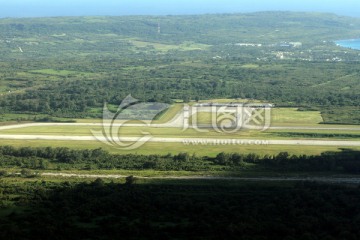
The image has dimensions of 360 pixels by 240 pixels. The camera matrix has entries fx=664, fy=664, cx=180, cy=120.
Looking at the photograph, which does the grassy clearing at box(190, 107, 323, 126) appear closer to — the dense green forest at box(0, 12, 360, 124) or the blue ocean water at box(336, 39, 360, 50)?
the dense green forest at box(0, 12, 360, 124)

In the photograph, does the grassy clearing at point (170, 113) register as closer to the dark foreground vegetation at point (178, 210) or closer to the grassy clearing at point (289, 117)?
the grassy clearing at point (289, 117)

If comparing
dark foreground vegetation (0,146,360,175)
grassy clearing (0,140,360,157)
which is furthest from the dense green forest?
dark foreground vegetation (0,146,360,175)

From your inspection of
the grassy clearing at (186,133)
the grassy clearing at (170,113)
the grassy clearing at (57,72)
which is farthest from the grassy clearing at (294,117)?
the grassy clearing at (57,72)

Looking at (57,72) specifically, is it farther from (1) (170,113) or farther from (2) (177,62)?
(1) (170,113)

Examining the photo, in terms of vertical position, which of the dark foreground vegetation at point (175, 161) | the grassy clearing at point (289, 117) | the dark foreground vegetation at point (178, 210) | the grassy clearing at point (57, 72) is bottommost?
the dark foreground vegetation at point (178, 210)

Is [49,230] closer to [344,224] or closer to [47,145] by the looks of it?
A: [344,224]

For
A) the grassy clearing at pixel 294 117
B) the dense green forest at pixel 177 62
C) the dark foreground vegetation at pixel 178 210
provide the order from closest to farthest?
the dark foreground vegetation at pixel 178 210
the grassy clearing at pixel 294 117
the dense green forest at pixel 177 62
